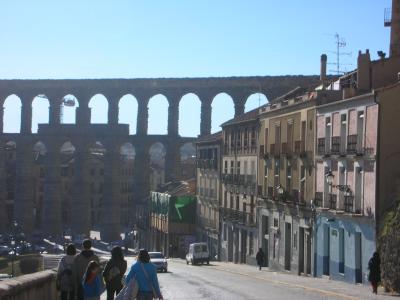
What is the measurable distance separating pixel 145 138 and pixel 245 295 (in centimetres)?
7674

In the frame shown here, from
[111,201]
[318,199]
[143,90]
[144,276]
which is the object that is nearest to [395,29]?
[318,199]

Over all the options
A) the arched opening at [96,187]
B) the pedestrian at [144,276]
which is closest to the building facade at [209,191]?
the pedestrian at [144,276]

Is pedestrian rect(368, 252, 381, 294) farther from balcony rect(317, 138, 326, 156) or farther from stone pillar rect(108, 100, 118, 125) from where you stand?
stone pillar rect(108, 100, 118, 125)

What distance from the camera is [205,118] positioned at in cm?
9612

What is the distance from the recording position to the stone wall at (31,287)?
419 inches

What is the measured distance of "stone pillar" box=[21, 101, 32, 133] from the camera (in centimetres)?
10175

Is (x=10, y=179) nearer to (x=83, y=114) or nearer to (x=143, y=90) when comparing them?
(x=83, y=114)

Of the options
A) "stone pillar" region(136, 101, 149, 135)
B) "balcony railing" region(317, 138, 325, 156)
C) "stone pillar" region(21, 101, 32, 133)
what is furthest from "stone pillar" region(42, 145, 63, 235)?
"balcony railing" region(317, 138, 325, 156)

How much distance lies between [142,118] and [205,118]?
8.47 metres

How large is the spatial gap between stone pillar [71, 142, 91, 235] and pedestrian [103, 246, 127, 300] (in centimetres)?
8605

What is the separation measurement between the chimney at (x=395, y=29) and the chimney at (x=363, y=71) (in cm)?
641

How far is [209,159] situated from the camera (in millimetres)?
71188

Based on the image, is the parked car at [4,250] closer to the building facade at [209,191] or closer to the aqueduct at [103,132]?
the aqueduct at [103,132]

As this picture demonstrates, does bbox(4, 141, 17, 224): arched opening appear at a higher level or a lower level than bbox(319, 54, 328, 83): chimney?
lower
